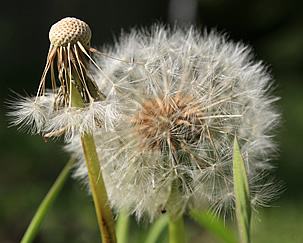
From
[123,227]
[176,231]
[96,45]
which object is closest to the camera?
[176,231]

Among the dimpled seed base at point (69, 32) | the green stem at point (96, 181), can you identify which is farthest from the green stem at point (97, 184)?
the dimpled seed base at point (69, 32)

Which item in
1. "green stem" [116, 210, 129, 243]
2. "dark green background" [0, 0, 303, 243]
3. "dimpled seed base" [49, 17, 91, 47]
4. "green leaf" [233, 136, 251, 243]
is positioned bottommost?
"green leaf" [233, 136, 251, 243]

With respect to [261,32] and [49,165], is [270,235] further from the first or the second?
[261,32]

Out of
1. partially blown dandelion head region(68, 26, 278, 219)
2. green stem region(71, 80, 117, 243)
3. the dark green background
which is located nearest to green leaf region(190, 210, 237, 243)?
partially blown dandelion head region(68, 26, 278, 219)

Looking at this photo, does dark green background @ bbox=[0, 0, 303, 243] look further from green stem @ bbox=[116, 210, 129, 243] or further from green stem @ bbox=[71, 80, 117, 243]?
green stem @ bbox=[71, 80, 117, 243]

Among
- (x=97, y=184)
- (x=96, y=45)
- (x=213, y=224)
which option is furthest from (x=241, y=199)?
(x=96, y=45)

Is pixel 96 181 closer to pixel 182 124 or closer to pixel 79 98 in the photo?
pixel 79 98

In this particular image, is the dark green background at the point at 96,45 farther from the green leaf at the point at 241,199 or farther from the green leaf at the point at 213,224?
the green leaf at the point at 241,199
